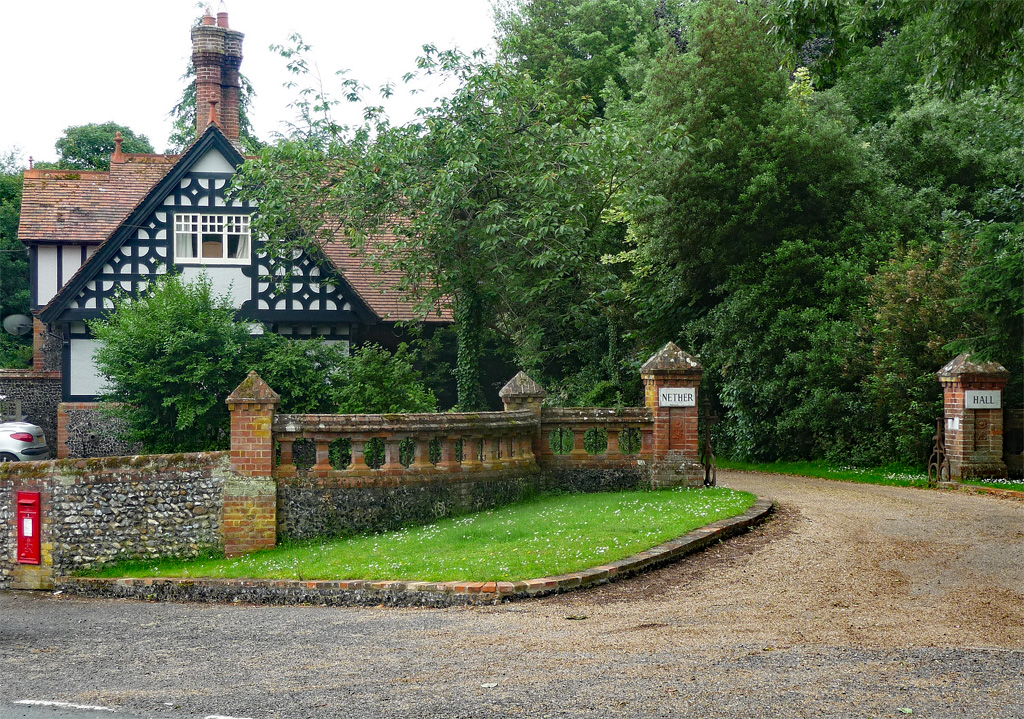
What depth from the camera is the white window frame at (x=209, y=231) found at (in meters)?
22.0

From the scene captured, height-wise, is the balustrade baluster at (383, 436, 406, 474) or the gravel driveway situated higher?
the balustrade baluster at (383, 436, 406, 474)

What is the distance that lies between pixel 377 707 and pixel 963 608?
4.98 meters

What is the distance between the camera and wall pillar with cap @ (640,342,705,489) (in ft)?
45.6

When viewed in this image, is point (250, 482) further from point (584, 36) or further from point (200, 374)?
point (584, 36)

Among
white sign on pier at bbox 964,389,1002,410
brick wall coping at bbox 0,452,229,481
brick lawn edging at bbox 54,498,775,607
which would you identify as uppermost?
white sign on pier at bbox 964,389,1002,410

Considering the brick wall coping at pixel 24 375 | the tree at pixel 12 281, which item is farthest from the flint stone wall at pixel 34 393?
the tree at pixel 12 281

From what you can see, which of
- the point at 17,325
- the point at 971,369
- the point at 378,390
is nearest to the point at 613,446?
the point at 378,390

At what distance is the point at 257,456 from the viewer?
12180 mm

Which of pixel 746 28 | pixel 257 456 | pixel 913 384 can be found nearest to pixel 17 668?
pixel 257 456

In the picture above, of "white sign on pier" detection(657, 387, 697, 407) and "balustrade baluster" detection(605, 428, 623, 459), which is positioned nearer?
"white sign on pier" detection(657, 387, 697, 407)

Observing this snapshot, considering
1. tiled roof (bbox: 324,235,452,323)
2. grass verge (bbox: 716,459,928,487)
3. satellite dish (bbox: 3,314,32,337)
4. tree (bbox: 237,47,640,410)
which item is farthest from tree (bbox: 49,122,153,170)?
grass verge (bbox: 716,459,928,487)

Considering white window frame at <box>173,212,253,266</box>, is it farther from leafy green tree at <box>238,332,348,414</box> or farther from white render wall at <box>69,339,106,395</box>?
leafy green tree at <box>238,332,348,414</box>

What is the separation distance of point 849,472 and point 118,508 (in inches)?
520

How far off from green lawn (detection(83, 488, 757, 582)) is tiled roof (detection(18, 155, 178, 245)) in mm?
15747
